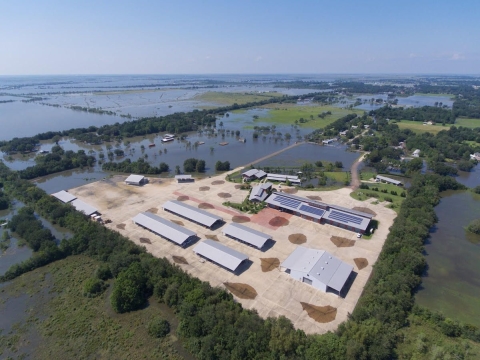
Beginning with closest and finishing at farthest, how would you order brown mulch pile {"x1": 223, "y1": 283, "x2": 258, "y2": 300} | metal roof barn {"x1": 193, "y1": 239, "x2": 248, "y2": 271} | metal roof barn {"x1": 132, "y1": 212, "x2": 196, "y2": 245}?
brown mulch pile {"x1": 223, "y1": 283, "x2": 258, "y2": 300} → metal roof barn {"x1": 193, "y1": 239, "x2": 248, "y2": 271} → metal roof barn {"x1": 132, "y1": 212, "x2": 196, "y2": 245}

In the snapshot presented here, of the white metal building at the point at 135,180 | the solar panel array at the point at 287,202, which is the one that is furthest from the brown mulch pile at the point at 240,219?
the white metal building at the point at 135,180

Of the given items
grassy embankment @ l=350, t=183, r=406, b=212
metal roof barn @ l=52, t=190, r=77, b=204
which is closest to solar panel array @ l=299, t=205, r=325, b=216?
grassy embankment @ l=350, t=183, r=406, b=212

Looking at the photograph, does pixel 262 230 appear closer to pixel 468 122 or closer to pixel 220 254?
pixel 220 254

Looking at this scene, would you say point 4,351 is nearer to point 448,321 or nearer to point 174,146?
point 448,321

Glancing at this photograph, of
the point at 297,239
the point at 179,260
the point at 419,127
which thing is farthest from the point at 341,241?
the point at 419,127

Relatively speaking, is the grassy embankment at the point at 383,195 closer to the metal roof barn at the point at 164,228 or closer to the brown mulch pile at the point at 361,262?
the brown mulch pile at the point at 361,262

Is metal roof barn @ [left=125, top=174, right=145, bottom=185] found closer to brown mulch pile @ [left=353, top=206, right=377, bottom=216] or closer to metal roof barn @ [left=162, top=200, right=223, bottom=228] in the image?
metal roof barn @ [left=162, top=200, right=223, bottom=228]

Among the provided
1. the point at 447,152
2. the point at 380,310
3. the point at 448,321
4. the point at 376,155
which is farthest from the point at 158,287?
the point at 447,152
